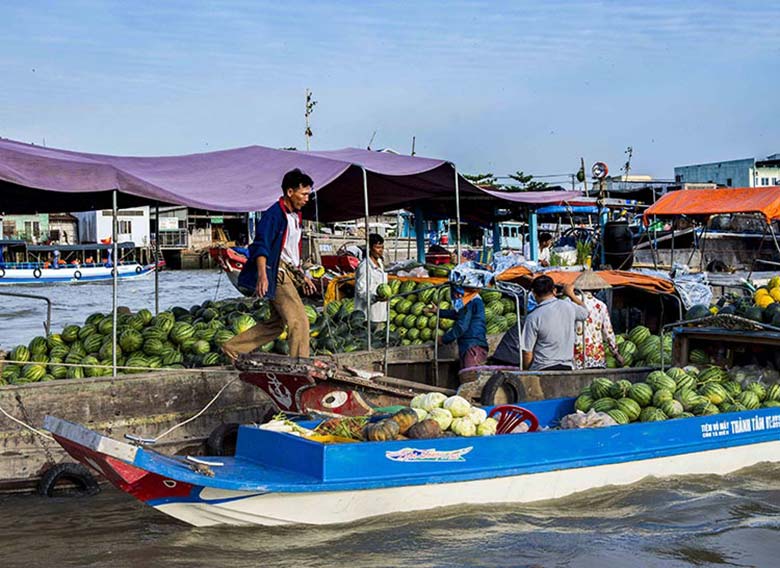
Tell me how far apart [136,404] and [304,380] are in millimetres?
1880

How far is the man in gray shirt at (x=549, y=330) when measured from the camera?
26.7 ft

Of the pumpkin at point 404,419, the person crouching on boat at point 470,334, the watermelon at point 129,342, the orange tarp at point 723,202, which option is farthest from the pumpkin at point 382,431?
the orange tarp at point 723,202

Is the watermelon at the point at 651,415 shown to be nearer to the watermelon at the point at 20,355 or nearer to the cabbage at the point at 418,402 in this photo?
the cabbage at the point at 418,402

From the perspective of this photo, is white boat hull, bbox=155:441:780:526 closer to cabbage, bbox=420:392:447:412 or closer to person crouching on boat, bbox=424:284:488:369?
cabbage, bbox=420:392:447:412

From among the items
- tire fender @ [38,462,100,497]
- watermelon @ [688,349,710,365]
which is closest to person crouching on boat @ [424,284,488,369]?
watermelon @ [688,349,710,365]

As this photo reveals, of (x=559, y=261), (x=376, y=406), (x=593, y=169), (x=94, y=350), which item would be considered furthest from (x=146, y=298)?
(x=376, y=406)

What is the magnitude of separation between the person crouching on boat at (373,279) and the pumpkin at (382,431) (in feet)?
14.1

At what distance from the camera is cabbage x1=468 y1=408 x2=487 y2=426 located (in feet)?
20.7

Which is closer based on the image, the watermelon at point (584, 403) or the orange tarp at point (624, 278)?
the watermelon at point (584, 403)

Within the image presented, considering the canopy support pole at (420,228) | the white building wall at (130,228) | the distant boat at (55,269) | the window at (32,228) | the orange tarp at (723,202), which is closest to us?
the orange tarp at (723,202)

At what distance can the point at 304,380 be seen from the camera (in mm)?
6809

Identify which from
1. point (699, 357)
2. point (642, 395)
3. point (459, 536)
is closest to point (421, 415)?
point (459, 536)

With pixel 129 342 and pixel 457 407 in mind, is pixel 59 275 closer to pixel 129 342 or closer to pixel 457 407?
pixel 129 342

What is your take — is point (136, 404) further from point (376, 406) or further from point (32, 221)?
point (32, 221)
